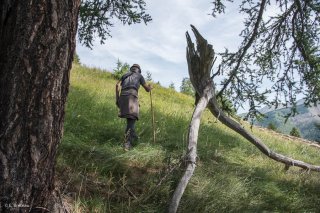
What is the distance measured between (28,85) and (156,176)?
9.54ft

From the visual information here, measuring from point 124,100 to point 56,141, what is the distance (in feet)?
16.8

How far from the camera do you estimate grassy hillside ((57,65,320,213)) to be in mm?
4918

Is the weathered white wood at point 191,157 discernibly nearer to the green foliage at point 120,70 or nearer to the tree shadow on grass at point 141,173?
the tree shadow on grass at point 141,173

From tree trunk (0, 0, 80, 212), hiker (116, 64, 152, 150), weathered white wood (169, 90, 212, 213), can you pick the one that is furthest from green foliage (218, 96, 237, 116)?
tree trunk (0, 0, 80, 212)

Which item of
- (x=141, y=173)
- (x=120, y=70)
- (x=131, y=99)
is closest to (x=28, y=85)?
(x=141, y=173)

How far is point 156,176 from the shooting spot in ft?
18.2

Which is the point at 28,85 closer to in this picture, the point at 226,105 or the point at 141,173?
the point at 141,173

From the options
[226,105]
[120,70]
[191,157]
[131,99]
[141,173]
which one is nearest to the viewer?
[191,157]

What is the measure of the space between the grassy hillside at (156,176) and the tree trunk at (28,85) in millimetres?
868

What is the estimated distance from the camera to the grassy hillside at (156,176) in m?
4.92

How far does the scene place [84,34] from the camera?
895 cm

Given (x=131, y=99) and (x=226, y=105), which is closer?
(x=131, y=99)

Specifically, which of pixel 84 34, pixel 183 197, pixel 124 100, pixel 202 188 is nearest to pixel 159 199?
pixel 183 197

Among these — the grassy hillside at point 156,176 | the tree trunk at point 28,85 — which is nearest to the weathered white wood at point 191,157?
the grassy hillside at point 156,176
